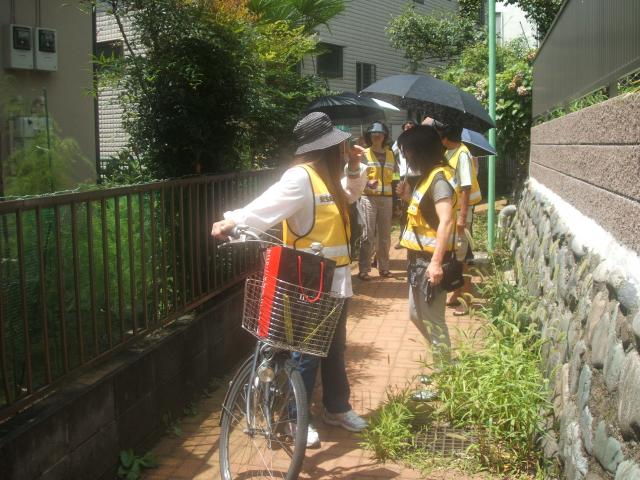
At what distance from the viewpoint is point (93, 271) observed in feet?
13.1

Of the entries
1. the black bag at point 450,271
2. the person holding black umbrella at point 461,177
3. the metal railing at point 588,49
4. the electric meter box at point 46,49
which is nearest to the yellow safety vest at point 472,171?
the person holding black umbrella at point 461,177

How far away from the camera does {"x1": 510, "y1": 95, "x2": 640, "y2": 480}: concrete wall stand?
2.68m

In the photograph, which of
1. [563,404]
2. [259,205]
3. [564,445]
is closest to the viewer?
[564,445]

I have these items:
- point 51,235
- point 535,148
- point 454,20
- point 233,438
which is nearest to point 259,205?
point 51,235

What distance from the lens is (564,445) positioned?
11.7ft

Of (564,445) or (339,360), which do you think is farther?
(339,360)

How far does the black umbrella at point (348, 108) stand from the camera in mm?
8227

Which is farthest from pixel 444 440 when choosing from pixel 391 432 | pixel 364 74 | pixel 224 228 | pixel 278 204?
pixel 364 74

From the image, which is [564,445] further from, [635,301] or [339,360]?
[339,360]

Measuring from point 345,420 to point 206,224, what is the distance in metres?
1.72

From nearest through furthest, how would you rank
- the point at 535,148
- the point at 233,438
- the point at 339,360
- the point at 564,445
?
the point at 564,445
the point at 233,438
the point at 339,360
the point at 535,148

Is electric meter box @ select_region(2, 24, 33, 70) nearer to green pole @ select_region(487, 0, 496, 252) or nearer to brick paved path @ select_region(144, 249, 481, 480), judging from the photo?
brick paved path @ select_region(144, 249, 481, 480)

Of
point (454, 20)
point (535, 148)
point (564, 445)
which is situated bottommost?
point (564, 445)

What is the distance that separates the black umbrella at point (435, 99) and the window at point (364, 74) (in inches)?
566
